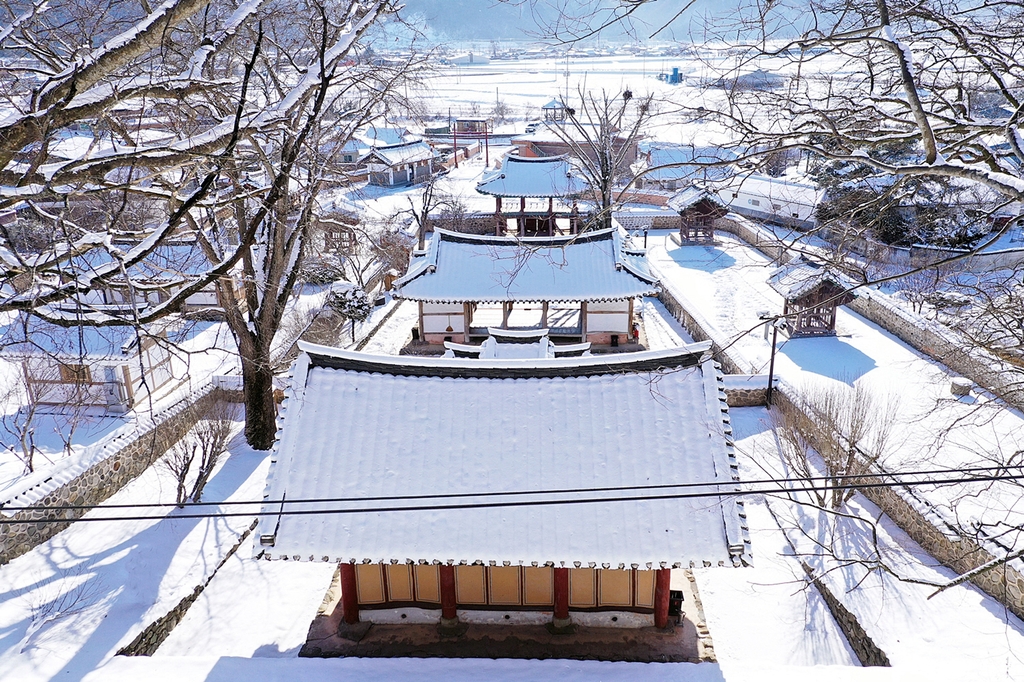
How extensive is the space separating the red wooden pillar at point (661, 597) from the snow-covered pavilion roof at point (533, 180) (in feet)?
81.8

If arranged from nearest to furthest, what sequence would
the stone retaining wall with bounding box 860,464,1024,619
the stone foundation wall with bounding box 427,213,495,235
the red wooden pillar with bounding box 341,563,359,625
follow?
the red wooden pillar with bounding box 341,563,359,625
the stone retaining wall with bounding box 860,464,1024,619
the stone foundation wall with bounding box 427,213,495,235

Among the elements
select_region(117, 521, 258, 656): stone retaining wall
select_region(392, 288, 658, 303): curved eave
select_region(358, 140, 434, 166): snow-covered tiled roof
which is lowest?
select_region(117, 521, 258, 656): stone retaining wall

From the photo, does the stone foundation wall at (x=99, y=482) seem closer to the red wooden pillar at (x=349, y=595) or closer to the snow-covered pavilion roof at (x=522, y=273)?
the red wooden pillar at (x=349, y=595)

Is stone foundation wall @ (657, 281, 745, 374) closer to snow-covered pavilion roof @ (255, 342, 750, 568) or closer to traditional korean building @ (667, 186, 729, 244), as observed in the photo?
traditional korean building @ (667, 186, 729, 244)

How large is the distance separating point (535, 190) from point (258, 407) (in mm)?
20947

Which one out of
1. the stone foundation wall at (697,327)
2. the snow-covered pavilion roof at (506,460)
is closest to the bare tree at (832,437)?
the stone foundation wall at (697,327)

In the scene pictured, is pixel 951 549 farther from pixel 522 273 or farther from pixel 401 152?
pixel 401 152

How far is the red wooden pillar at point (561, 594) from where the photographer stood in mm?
9102

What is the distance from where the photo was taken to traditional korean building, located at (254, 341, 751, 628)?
8.34m

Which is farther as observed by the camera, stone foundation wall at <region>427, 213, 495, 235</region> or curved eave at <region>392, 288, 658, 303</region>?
stone foundation wall at <region>427, 213, 495, 235</region>

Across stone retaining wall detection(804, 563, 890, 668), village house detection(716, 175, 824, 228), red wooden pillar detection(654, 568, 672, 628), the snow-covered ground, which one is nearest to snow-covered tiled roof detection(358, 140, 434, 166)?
village house detection(716, 175, 824, 228)

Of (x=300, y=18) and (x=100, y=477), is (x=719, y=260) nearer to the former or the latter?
(x=300, y=18)

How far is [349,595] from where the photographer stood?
948 cm

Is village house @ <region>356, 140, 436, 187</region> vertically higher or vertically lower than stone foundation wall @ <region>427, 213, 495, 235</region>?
higher
